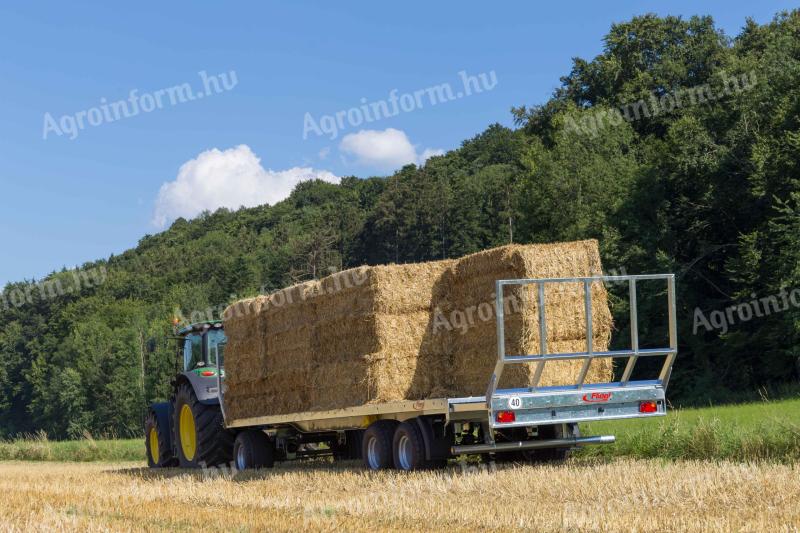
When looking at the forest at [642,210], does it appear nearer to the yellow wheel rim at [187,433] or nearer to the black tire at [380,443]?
the yellow wheel rim at [187,433]

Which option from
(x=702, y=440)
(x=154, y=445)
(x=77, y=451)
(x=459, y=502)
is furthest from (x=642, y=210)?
(x=459, y=502)

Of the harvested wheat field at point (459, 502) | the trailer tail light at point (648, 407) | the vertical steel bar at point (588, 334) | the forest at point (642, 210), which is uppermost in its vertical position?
the forest at point (642, 210)

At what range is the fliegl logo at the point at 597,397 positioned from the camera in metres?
11.6

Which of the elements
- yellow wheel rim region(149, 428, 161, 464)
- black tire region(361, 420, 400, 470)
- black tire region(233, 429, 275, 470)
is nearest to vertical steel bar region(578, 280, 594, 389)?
black tire region(361, 420, 400, 470)

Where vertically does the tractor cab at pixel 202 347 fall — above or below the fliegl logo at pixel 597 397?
above

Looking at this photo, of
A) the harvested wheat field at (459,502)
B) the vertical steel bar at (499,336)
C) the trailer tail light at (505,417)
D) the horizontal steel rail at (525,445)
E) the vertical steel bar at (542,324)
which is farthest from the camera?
the horizontal steel rail at (525,445)

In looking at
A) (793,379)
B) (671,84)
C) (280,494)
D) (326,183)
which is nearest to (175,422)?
(280,494)

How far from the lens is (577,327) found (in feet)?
40.2

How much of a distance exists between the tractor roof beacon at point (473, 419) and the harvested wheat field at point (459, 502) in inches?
18.2

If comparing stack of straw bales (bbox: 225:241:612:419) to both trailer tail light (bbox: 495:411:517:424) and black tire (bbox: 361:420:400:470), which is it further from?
trailer tail light (bbox: 495:411:517:424)

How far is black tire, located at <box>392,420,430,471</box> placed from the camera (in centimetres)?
1200

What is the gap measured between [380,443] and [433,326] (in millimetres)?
1598

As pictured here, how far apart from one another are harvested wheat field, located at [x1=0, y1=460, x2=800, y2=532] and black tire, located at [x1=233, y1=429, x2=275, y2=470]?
275 cm

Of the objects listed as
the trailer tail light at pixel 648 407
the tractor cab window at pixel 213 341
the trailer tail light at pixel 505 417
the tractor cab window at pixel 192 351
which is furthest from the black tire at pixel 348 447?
the trailer tail light at pixel 648 407
